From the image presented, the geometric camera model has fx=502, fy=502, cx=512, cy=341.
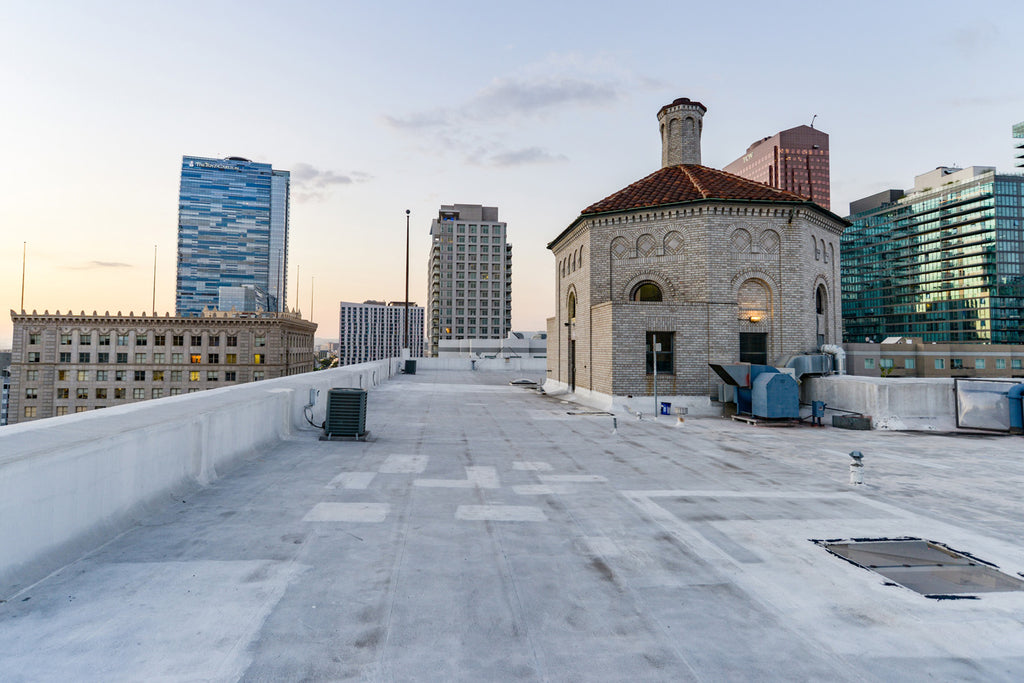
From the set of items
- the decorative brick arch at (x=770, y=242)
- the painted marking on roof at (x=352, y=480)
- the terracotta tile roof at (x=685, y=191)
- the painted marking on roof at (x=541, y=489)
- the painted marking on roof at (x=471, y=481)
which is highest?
the terracotta tile roof at (x=685, y=191)

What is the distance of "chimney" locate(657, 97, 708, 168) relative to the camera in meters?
33.3

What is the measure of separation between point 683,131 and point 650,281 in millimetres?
12744

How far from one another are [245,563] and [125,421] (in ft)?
14.9

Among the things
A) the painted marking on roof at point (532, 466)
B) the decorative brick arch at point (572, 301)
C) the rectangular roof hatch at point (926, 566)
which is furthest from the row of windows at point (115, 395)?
the rectangular roof hatch at point (926, 566)

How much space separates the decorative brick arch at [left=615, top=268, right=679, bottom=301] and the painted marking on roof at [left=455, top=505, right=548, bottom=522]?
20302 mm

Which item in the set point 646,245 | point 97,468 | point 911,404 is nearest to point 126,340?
point 646,245

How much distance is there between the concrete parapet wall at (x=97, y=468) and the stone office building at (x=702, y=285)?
1820 cm

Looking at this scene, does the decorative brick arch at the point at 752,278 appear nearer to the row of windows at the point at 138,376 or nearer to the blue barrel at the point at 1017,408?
the blue barrel at the point at 1017,408

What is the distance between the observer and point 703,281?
25594mm

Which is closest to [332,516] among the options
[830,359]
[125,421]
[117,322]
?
[125,421]

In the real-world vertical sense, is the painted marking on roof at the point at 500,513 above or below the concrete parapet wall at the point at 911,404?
below

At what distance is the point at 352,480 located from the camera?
1072 cm

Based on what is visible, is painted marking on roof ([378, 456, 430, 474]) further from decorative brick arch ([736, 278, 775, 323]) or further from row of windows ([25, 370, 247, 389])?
row of windows ([25, 370, 247, 389])

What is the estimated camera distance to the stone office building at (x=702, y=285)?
2511 centimetres
